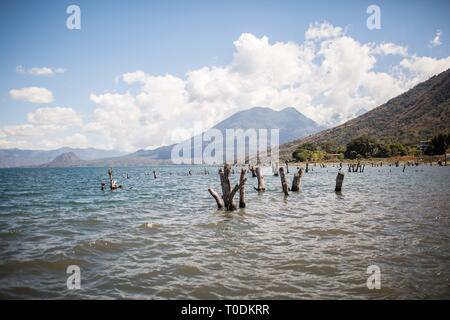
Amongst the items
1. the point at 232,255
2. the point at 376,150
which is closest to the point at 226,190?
the point at 232,255

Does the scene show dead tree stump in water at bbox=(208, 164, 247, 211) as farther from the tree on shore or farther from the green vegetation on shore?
the tree on shore

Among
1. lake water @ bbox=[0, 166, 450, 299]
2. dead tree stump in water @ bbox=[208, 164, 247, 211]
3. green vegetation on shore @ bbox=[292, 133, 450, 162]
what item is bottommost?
lake water @ bbox=[0, 166, 450, 299]

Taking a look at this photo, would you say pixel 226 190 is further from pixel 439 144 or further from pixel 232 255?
pixel 439 144

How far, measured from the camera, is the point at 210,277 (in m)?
8.60

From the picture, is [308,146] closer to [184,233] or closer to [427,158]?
[427,158]

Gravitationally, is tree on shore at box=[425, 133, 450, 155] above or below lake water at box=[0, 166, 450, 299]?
above

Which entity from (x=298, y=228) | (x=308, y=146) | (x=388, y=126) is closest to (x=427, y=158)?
(x=308, y=146)

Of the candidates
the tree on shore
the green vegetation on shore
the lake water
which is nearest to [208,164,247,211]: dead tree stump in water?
the lake water

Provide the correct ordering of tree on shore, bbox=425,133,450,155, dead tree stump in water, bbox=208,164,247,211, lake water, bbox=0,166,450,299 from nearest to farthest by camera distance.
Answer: lake water, bbox=0,166,450,299 < dead tree stump in water, bbox=208,164,247,211 < tree on shore, bbox=425,133,450,155

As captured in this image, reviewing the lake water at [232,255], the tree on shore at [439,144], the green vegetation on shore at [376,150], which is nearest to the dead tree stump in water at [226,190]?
the lake water at [232,255]

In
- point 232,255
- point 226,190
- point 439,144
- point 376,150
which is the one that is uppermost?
point 439,144

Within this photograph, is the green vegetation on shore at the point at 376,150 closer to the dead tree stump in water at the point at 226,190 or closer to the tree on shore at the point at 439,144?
the tree on shore at the point at 439,144

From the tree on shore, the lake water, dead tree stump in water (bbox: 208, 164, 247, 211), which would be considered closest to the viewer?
the lake water
